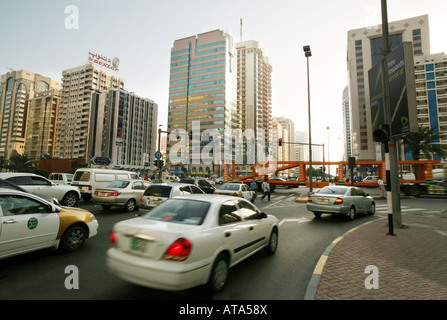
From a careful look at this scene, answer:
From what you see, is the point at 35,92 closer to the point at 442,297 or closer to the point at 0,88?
the point at 0,88

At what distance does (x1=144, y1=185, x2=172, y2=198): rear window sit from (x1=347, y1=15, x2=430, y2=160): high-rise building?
98.3 meters

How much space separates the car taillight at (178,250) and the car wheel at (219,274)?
62cm

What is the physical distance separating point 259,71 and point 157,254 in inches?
5922

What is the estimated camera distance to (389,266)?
183 inches

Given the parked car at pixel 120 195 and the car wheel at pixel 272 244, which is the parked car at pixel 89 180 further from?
the car wheel at pixel 272 244

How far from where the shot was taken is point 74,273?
166 inches

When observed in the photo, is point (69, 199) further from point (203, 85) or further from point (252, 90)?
point (252, 90)

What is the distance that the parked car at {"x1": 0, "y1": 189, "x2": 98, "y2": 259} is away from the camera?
4.28m

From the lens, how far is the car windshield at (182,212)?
3.80 meters

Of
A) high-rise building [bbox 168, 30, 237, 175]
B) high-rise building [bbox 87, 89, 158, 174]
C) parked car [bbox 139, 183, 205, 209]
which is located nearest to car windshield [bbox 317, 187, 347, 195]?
parked car [bbox 139, 183, 205, 209]

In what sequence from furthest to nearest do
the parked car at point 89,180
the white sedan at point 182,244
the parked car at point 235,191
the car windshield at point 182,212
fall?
the parked car at point 235,191 < the parked car at point 89,180 < the car windshield at point 182,212 < the white sedan at point 182,244

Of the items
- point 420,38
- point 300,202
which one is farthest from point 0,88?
point 420,38

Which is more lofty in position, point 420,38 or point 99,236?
point 420,38

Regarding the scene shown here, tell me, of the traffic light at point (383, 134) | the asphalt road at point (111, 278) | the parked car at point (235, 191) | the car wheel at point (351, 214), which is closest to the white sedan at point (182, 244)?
the asphalt road at point (111, 278)
